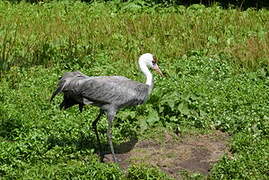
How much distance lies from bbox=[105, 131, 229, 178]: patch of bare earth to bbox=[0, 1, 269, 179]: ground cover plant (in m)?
0.19

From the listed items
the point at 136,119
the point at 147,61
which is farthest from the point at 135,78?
the point at 147,61

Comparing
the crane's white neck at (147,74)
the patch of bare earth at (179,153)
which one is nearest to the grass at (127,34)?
the patch of bare earth at (179,153)

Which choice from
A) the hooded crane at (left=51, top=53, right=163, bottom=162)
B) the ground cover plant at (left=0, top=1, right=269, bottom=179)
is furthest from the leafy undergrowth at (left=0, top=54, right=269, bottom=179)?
the hooded crane at (left=51, top=53, right=163, bottom=162)

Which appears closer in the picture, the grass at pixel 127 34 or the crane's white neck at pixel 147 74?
the crane's white neck at pixel 147 74

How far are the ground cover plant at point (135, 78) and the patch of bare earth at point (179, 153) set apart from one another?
186 millimetres

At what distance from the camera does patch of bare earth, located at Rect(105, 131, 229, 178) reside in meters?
7.62

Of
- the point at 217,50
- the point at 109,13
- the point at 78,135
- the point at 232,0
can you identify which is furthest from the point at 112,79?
the point at 232,0

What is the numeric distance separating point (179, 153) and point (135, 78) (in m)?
2.70

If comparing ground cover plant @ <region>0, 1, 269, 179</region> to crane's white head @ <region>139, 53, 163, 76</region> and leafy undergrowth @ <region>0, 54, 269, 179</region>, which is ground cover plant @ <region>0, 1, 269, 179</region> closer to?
leafy undergrowth @ <region>0, 54, 269, 179</region>

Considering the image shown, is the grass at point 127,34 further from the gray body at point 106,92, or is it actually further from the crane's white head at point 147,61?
the gray body at point 106,92

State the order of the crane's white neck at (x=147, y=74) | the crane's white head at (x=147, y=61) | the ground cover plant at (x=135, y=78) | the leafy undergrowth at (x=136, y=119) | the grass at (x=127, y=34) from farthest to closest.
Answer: the grass at (x=127, y=34) → the crane's white head at (x=147, y=61) → the crane's white neck at (x=147, y=74) → the ground cover plant at (x=135, y=78) → the leafy undergrowth at (x=136, y=119)

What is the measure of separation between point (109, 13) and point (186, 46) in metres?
4.35

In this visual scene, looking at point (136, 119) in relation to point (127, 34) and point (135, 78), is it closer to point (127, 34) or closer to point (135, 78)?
point (135, 78)

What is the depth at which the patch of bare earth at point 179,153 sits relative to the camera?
7617mm
